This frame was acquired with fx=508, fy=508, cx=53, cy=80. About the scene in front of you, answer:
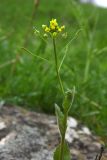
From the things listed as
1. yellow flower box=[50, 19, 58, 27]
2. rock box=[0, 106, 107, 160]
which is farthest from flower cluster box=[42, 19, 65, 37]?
rock box=[0, 106, 107, 160]

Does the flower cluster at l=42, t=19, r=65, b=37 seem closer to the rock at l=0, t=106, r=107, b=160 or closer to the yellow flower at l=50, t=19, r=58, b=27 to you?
the yellow flower at l=50, t=19, r=58, b=27

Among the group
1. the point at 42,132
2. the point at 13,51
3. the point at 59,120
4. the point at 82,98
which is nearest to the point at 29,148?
the point at 42,132

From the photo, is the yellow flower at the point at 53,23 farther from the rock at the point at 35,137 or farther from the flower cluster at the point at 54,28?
the rock at the point at 35,137

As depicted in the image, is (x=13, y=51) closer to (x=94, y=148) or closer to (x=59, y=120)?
(x=94, y=148)

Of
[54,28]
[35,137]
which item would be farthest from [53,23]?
[35,137]

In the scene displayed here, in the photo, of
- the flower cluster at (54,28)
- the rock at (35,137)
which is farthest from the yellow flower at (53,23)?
the rock at (35,137)

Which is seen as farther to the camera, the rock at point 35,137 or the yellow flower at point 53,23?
the rock at point 35,137

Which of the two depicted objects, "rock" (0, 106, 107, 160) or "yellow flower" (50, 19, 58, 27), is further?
"rock" (0, 106, 107, 160)

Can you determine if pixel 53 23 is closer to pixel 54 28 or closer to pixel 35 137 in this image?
pixel 54 28
